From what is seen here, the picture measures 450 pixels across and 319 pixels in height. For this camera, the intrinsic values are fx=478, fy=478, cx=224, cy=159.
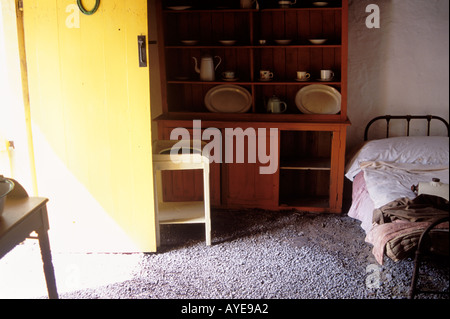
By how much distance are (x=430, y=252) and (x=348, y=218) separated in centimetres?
133

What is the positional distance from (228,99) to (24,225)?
2124mm

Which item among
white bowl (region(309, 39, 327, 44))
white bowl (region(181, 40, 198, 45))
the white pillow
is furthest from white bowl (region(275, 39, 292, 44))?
the white pillow

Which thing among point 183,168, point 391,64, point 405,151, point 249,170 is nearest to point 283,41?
point 391,64

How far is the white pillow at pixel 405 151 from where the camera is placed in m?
3.26

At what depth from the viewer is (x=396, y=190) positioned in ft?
9.20

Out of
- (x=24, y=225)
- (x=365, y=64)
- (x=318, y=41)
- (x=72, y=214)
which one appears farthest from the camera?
(x=365, y=64)

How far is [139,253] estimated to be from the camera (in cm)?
296

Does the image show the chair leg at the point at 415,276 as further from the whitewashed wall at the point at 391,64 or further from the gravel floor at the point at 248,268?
the whitewashed wall at the point at 391,64

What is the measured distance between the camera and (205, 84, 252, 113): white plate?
3.71 metres

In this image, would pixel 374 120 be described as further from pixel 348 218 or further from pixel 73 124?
pixel 73 124

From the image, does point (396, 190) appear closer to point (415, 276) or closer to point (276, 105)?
point (415, 276)

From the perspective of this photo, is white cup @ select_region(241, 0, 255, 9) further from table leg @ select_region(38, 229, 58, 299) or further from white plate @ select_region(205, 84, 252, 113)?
table leg @ select_region(38, 229, 58, 299)

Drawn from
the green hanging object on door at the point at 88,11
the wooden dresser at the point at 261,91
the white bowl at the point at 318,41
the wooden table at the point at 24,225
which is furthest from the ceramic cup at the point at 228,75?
the wooden table at the point at 24,225
